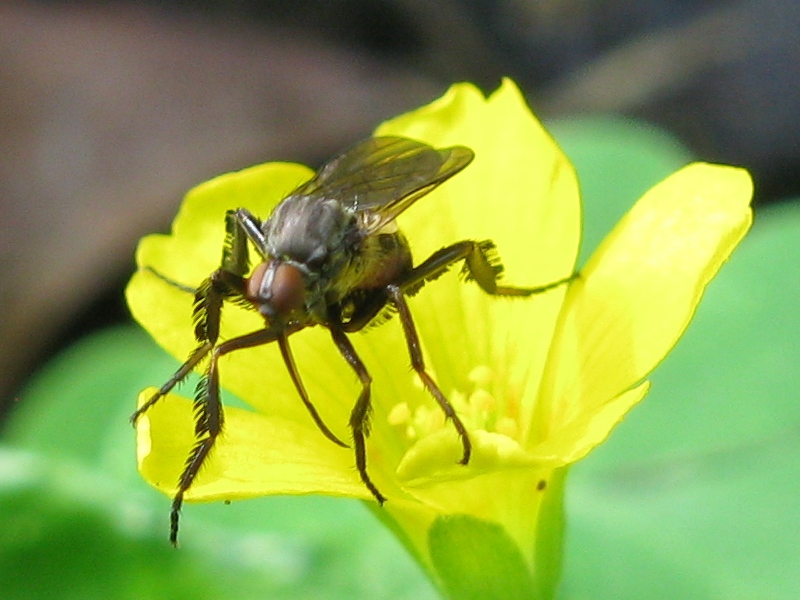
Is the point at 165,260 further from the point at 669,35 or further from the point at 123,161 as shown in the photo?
the point at 669,35

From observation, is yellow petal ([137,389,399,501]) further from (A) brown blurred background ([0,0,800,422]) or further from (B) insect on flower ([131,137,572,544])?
(A) brown blurred background ([0,0,800,422])

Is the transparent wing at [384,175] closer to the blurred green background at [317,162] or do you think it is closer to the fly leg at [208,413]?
the fly leg at [208,413]

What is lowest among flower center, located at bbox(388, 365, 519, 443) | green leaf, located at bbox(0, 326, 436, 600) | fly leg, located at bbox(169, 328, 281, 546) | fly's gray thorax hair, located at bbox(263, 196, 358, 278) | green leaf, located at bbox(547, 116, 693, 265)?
green leaf, located at bbox(547, 116, 693, 265)

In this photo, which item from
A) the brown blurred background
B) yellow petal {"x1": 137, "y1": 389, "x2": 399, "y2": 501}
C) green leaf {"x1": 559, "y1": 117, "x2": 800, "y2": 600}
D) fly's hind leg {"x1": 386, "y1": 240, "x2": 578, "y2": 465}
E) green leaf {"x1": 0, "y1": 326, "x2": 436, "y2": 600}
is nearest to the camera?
yellow petal {"x1": 137, "y1": 389, "x2": 399, "y2": 501}

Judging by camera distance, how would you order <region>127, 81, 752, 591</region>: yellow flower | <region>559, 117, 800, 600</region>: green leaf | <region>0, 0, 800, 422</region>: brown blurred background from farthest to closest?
1. <region>0, 0, 800, 422</region>: brown blurred background
2. <region>559, 117, 800, 600</region>: green leaf
3. <region>127, 81, 752, 591</region>: yellow flower

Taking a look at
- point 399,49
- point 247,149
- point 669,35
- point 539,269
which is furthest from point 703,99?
point 539,269

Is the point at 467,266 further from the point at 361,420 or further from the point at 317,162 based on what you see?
the point at 317,162

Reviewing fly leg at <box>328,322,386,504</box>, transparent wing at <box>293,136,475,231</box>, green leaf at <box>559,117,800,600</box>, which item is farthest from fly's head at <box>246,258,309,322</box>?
green leaf at <box>559,117,800,600</box>
